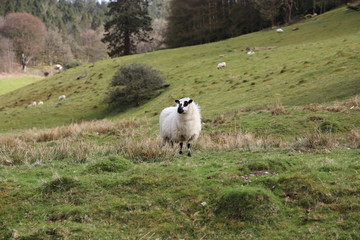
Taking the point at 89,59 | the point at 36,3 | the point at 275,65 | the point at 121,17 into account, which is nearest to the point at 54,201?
the point at 275,65

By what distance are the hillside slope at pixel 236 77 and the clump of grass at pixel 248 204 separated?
16673mm

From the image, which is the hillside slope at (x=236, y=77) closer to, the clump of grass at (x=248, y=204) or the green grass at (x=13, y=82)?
the clump of grass at (x=248, y=204)

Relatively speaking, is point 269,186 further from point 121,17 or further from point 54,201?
point 121,17

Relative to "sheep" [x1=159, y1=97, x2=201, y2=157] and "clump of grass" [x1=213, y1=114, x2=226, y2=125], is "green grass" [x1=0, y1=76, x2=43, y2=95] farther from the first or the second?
"sheep" [x1=159, y1=97, x2=201, y2=157]

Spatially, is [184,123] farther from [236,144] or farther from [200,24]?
[200,24]

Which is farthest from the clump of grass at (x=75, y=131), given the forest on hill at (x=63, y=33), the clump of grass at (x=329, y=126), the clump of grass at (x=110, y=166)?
the forest on hill at (x=63, y=33)

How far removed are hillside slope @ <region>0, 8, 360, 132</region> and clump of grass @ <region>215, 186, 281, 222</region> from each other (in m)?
16.7

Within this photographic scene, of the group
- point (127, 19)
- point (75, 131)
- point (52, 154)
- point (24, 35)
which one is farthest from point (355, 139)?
point (24, 35)

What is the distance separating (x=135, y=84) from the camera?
3844 cm

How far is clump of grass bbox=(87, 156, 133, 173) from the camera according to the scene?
8.96m

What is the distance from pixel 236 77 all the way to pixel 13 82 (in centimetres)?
6705

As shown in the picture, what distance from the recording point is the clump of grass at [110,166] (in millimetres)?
8961

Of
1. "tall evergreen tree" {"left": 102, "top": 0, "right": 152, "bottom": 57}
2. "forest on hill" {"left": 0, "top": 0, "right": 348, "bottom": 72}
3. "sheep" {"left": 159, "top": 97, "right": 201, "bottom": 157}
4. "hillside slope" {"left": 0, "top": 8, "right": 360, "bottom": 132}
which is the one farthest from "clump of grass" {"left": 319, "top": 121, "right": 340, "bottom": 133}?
"tall evergreen tree" {"left": 102, "top": 0, "right": 152, "bottom": 57}

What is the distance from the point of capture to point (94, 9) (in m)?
199
